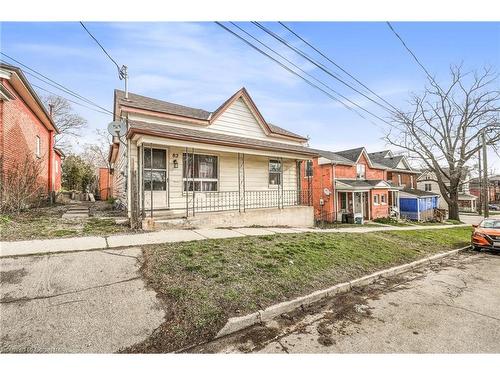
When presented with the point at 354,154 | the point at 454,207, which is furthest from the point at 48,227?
the point at 454,207

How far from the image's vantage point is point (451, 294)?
4973 mm

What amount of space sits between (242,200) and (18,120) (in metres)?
9.83

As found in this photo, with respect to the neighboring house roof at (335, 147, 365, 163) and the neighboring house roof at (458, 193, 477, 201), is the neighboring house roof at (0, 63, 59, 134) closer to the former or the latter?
the neighboring house roof at (335, 147, 365, 163)

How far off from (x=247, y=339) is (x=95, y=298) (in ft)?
6.99

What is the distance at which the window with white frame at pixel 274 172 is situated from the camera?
1221 centimetres

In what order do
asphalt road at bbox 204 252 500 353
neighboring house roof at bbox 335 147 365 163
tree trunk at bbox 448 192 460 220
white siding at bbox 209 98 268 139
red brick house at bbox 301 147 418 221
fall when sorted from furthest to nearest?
tree trunk at bbox 448 192 460 220, neighboring house roof at bbox 335 147 365 163, red brick house at bbox 301 147 418 221, white siding at bbox 209 98 268 139, asphalt road at bbox 204 252 500 353

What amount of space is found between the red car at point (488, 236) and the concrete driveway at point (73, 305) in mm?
12765

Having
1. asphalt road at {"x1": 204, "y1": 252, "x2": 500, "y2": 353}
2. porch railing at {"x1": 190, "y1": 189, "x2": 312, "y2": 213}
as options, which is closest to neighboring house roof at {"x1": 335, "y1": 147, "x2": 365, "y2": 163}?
porch railing at {"x1": 190, "y1": 189, "x2": 312, "y2": 213}

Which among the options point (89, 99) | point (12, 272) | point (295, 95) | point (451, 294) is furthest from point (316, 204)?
point (12, 272)

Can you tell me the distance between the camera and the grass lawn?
3.08 metres

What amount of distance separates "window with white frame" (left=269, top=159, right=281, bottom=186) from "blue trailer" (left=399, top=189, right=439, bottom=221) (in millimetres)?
20562

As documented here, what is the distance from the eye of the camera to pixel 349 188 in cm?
2077

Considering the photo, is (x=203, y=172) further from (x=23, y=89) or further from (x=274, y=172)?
(x=23, y=89)

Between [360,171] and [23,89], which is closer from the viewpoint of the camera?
[23,89]
